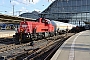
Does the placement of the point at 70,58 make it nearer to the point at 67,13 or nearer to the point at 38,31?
the point at 38,31

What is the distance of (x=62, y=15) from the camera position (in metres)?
114

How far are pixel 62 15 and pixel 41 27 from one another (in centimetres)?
8417

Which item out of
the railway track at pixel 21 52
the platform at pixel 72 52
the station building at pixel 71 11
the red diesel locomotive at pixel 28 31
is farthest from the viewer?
the station building at pixel 71 11

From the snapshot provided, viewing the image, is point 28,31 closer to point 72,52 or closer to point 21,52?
point 21,52

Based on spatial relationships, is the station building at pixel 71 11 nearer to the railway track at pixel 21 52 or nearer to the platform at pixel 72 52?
the railway track at pixel 21 52

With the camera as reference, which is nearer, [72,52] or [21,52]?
[72,52]

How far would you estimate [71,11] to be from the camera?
11650 cm

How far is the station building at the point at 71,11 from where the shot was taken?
11469 cm

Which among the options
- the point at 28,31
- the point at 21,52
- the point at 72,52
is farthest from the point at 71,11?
the point at 72,52

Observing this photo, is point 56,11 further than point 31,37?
Yes

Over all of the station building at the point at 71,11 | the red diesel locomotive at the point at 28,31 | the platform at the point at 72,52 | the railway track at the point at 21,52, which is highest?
the station building at the point at 71,11

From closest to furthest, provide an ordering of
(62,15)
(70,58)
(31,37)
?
1. (70,58)
2. (31,37)
3. (62,15)

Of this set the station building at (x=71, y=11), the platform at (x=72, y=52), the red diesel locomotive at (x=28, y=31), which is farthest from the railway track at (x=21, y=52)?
the station building at (x=71, y=11)

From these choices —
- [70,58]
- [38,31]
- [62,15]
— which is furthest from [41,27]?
[62,15]
